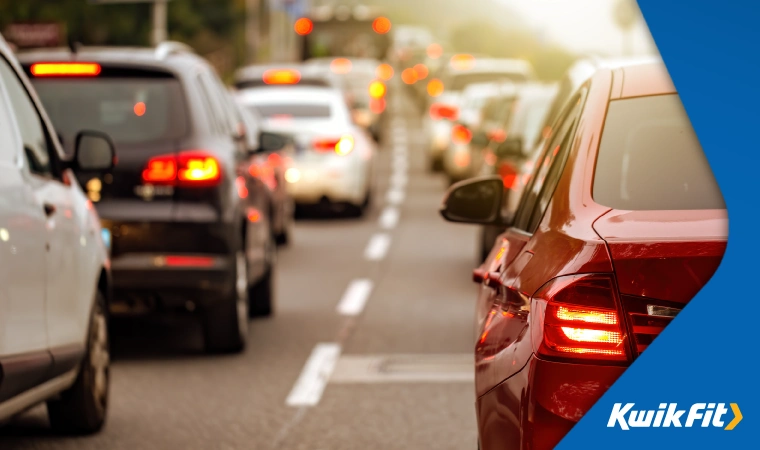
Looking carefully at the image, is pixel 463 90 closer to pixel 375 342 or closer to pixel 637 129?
pixel 375 342

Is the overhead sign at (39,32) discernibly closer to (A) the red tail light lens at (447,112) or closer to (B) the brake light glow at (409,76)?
(A) the red tail light lens at (447,112)

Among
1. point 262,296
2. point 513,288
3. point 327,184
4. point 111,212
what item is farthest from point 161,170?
point 327,184

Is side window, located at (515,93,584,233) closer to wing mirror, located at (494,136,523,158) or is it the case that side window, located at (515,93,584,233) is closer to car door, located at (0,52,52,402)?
car door, located at (0,52,52,402)

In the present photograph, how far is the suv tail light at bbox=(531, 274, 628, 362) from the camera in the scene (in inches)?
143

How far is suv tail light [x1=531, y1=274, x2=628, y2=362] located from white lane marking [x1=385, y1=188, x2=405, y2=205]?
1980 cm

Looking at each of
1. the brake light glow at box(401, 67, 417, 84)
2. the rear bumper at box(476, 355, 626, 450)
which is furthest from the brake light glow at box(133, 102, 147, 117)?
the brake light glow at box(401, 67, 417, 84)

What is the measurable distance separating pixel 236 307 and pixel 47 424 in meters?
2.18

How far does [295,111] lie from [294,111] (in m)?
0.02

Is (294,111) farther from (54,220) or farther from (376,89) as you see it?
(376,89)

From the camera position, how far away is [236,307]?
9453 millimetres

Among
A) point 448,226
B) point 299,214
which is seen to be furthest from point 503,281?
point 299,214

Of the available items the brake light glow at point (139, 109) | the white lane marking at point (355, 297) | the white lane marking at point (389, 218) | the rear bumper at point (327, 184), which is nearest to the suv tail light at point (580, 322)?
the brake light glow at point (139, 109)

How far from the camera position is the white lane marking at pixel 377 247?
16172 mm

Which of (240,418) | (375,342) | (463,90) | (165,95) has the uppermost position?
(165,95)
